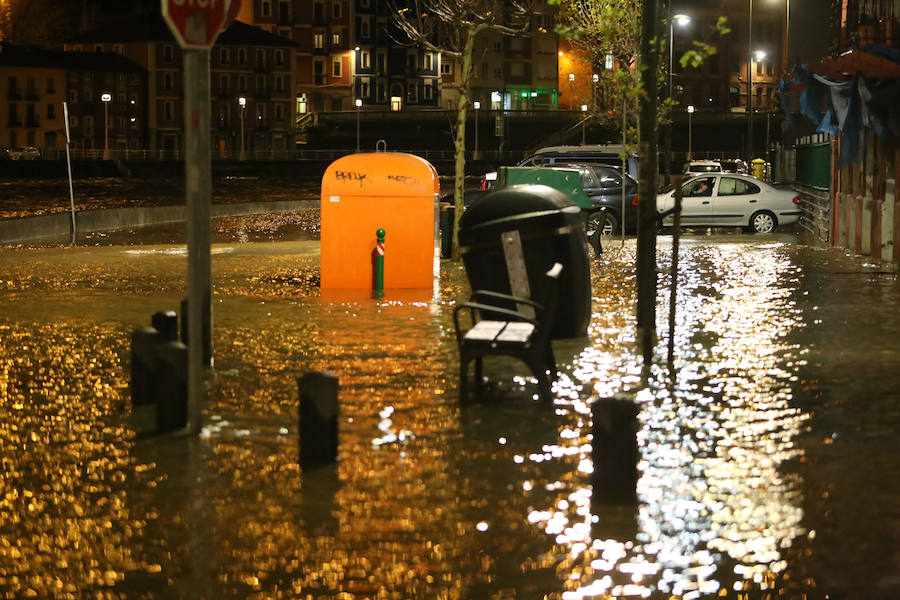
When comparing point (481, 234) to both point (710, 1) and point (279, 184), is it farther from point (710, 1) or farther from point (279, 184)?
point (710, 1)

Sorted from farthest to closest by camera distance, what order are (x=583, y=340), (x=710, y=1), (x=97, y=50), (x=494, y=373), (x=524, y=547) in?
(x=97, y=50) → (x=710, y=1) → (x=583, y=340) → (x=494, y=373) → (x=524, y=547)

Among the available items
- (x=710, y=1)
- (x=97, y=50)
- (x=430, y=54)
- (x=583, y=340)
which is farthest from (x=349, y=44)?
(x=583, y=340)

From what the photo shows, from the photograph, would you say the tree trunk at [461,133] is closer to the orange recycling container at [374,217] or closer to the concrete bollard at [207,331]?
the orange recycling container at [374,217]

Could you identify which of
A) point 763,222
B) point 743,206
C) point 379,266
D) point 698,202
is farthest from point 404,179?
point 763,222

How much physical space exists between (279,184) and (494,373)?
237ft

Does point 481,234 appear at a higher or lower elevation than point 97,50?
lower

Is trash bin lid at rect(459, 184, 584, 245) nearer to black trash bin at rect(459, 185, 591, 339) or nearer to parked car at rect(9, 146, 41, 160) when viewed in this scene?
black trash bin at rect(459, 185, 591, 339)

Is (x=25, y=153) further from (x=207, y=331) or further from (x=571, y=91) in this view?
(x=207, y=331)

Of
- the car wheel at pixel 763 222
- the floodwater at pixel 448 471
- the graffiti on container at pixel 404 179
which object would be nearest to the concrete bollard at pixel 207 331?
the floodwater at pixel 448 471

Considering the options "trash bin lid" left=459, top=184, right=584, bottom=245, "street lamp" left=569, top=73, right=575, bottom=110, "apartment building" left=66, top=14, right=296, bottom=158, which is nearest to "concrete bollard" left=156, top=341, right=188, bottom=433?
"trash bin lid" left=459, top=184, right=584, bottom=245

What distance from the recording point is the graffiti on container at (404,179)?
18.8 m

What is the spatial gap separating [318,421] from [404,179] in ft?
35.6

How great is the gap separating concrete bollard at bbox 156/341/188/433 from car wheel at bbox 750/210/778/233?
2638cm

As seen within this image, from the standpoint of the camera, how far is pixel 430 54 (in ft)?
508
